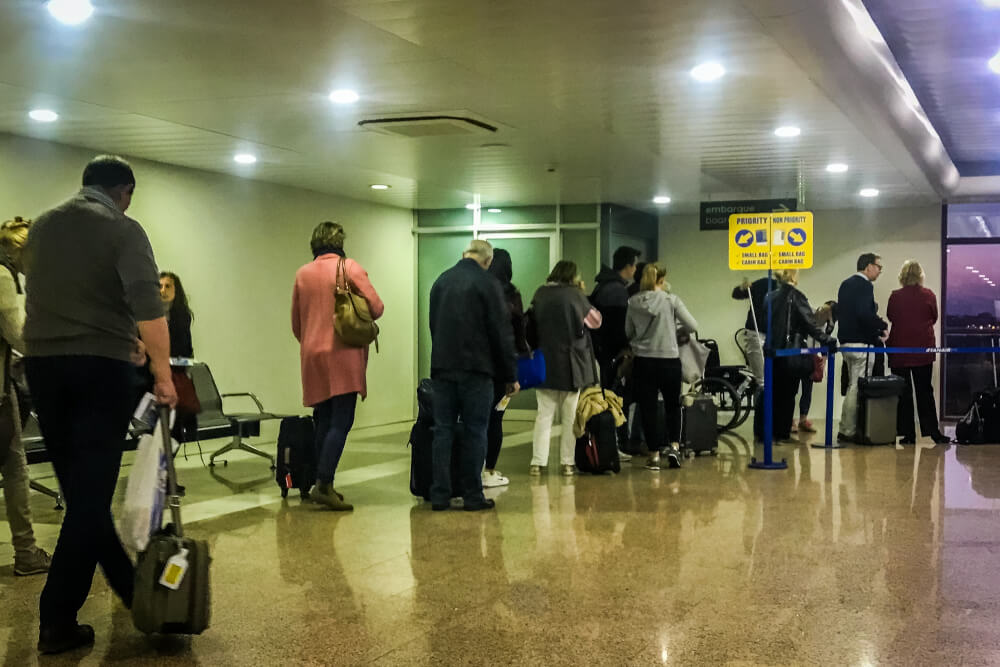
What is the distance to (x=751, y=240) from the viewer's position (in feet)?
29.3

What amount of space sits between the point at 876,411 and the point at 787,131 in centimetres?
326

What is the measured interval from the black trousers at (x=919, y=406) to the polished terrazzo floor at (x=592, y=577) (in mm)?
2658

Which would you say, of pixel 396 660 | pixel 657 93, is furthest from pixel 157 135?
pixel 396 660

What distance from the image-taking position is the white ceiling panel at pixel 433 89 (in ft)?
17.1

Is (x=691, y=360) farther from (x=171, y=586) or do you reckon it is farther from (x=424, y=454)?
(x=171, y=586)

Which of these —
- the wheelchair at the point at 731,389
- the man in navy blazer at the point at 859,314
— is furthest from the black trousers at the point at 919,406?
the wheelchair at the point at 731,389

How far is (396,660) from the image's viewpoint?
3.75m

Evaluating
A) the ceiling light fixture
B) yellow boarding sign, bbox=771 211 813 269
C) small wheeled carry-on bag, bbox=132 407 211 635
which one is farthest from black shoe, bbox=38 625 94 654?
yellow boarding sign, bbox=771 211 813 269

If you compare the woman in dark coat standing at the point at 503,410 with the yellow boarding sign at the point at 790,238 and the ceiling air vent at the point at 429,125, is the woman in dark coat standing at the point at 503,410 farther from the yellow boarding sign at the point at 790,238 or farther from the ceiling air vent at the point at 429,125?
the yellow boarding sign at the point at 790,238

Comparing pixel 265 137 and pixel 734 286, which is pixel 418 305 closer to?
pixel 734 286

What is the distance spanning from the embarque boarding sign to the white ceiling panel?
622 millimetres

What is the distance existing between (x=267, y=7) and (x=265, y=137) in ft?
11.5

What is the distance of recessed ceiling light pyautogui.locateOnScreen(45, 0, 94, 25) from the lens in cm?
491

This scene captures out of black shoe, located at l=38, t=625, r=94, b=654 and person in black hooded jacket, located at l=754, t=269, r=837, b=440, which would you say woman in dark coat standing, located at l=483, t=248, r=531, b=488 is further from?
black shoe, located at l=38, t=625, r=94, b=654
